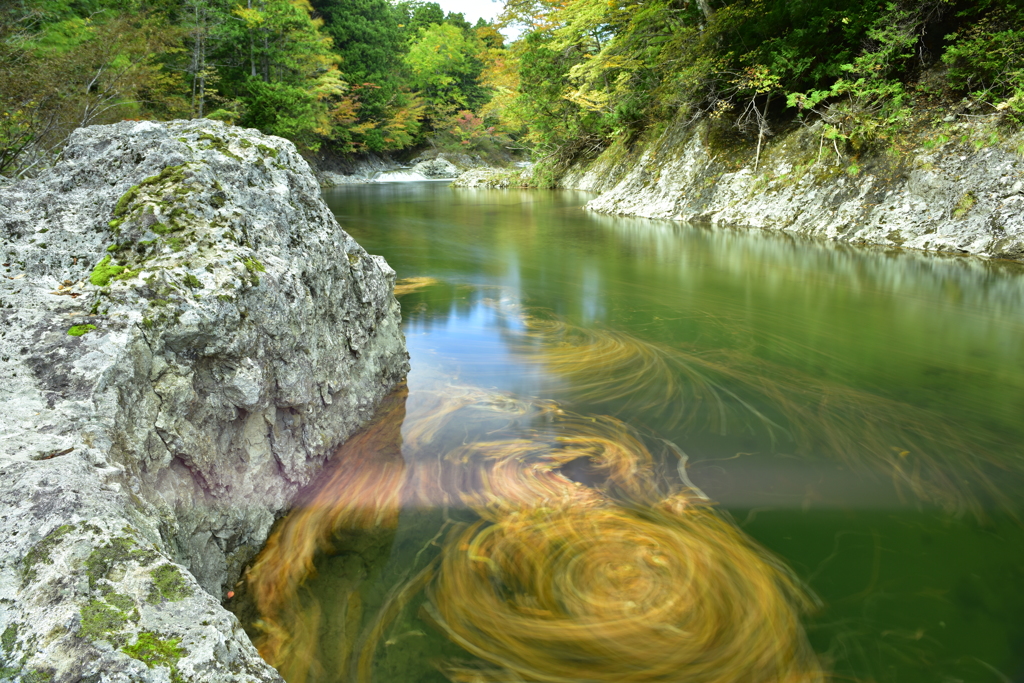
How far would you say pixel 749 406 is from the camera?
3613 mm

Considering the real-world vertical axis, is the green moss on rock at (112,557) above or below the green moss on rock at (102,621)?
above

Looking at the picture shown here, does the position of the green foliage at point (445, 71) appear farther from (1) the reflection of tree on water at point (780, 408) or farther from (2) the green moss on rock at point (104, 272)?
(2) the green moss on rock at point (104, 272)

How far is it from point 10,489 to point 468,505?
68.0 inches

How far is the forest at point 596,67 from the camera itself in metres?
8.08

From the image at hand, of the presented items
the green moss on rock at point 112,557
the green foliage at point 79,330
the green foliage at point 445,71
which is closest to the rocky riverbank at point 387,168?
the green foliage at point 445,71

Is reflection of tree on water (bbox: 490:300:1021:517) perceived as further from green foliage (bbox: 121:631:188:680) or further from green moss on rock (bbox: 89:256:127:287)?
green foliage (bbox: 121:631:188:680)

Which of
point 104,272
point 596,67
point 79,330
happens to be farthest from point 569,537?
point 596,67

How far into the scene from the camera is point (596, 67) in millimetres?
16422

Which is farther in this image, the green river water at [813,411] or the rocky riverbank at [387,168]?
the rocky riverbank at [387,168]

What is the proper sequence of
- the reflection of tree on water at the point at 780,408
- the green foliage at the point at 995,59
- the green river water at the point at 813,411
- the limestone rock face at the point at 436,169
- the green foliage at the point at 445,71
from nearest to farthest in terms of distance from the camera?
the green river water at the point at 813,411 < the reflection of tree on water at the point at 780,408 < the green foliage at the point at 995,59 < the limestone rock face at the point at 436,169 < the green foliage at the point at 445,71

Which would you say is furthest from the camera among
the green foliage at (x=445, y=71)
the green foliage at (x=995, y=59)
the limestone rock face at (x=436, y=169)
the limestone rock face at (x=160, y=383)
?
the green foliage at (x=445, y=71)

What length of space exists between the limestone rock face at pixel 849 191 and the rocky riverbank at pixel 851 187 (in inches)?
0.6

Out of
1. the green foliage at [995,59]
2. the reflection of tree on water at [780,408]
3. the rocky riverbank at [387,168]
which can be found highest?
the rocky riverbank at [387,168]

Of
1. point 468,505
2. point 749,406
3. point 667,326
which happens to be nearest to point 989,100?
point 667,326
